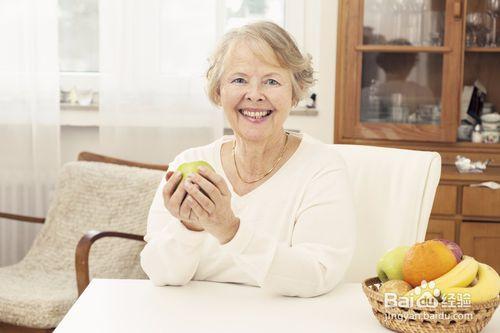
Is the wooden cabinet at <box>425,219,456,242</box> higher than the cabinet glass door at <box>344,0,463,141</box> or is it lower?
lower

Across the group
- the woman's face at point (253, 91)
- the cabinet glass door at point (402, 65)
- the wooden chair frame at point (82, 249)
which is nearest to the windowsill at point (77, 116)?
the wooden chair frame at point (82, 249)

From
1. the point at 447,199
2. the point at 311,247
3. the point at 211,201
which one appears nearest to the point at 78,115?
the point at 447,199

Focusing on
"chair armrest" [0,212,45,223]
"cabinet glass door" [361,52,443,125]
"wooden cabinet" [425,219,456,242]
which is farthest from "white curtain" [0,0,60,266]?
"wooden cabinet" [425,219,456,242]

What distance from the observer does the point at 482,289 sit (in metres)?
1.39

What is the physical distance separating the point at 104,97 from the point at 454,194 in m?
1.52

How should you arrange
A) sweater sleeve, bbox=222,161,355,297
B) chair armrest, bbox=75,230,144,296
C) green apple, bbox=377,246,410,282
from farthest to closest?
chair armrest, bbox=75,230,144,296 → sweater sleeve, bbox=222,161,355,297 → green apple, bbox=377,246,410,282

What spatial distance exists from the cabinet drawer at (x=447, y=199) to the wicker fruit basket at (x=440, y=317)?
1.90 m

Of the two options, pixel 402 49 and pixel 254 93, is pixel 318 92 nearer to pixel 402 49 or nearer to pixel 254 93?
pixel 402 49

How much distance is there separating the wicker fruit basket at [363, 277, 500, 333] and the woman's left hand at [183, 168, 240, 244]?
0.32 m

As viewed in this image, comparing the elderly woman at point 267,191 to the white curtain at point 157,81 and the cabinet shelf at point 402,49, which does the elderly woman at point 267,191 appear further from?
the white curtain at point 157,81

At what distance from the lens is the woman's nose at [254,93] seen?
6.39 feet

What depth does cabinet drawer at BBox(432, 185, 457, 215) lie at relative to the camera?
10.8 feet

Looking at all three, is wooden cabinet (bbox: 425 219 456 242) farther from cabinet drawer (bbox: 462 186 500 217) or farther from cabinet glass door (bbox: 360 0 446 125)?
cabinet glass door (bbox: 360 0 446 125)

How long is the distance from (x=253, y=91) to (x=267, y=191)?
232 mm
